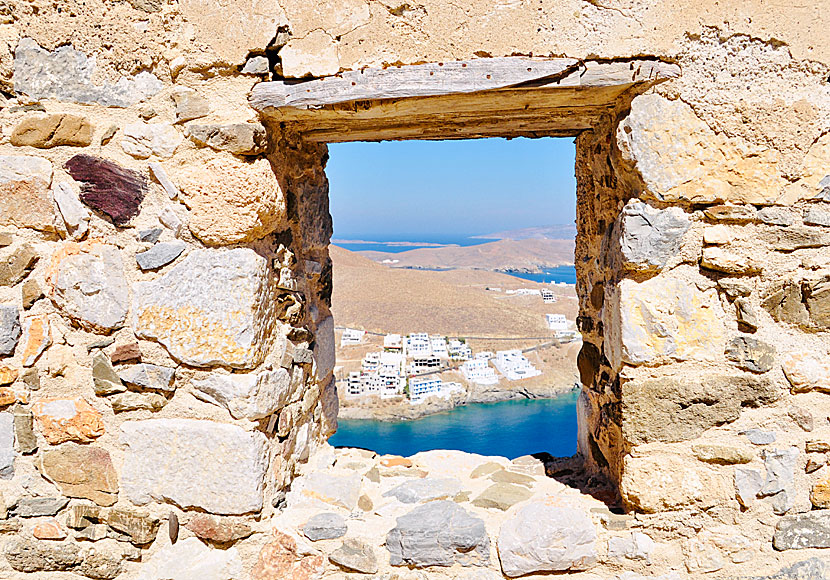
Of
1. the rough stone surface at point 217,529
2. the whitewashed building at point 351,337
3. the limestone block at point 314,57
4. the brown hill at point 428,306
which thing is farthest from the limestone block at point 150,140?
the brown hill at point 428,306

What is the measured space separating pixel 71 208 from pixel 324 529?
1.22 m

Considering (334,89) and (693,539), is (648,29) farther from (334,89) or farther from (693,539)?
(693,539)

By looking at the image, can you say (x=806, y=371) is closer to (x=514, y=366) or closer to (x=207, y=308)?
(x=207, y=308)

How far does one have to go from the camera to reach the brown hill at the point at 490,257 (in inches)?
1287

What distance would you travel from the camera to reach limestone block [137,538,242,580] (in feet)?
5.28

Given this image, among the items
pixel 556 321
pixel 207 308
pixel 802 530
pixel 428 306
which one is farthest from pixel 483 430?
pixel 207 308

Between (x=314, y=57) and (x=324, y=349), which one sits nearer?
(x=314, y=57)

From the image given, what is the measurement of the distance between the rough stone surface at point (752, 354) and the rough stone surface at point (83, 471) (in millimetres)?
1861

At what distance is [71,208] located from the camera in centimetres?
159

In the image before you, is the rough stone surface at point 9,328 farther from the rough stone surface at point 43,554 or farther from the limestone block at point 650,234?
the limestone block at point 650,234

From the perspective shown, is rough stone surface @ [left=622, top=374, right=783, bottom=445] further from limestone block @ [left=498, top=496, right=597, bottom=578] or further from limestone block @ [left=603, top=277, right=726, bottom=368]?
limestone block @ [left=498, top=496, right=597, bottom=578]

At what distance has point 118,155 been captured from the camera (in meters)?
1.57

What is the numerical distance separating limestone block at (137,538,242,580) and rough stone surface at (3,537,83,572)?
25 centimetres

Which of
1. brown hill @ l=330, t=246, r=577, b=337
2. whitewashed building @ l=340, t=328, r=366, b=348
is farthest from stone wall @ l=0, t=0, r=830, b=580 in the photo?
brown hill @ l=330, t=246, r=577, b=337
